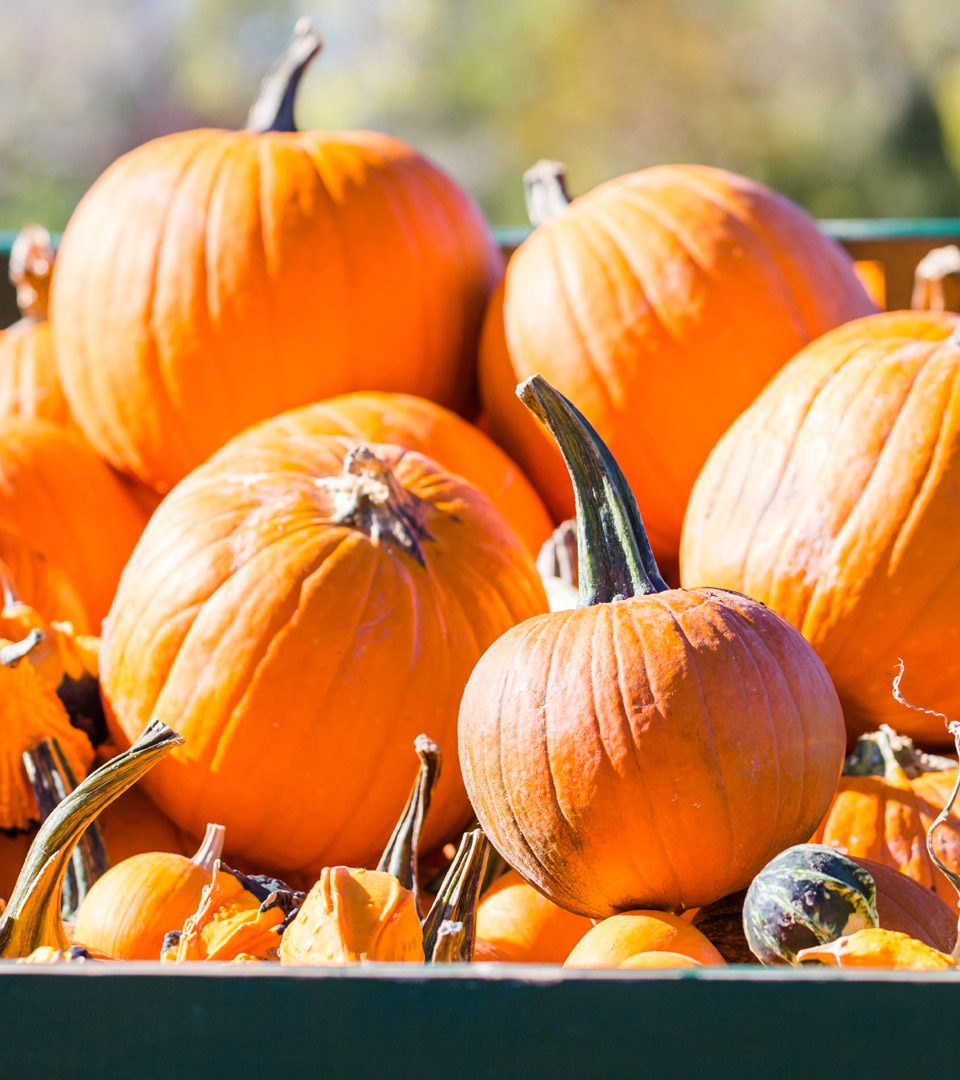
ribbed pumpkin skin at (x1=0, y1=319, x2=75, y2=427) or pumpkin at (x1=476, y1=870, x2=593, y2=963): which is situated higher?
ribbed pumpkin skin at (x1=0, y1=319, x2=75, y2=427)

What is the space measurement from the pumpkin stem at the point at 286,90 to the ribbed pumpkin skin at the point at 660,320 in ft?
2.20

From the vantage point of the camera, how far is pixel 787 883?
141cm

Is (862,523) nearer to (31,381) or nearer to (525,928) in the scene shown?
(525,928)

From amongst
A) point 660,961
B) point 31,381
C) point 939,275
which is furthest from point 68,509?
point 939,275

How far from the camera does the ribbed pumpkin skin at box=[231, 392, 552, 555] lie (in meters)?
2.51

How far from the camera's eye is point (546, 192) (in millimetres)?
3143

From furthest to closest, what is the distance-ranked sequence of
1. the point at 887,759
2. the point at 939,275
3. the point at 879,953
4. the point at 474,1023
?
the point at 939,275
the point at 887,759
the point at 879,953
the point at 474,1023

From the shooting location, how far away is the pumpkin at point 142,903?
1.68m

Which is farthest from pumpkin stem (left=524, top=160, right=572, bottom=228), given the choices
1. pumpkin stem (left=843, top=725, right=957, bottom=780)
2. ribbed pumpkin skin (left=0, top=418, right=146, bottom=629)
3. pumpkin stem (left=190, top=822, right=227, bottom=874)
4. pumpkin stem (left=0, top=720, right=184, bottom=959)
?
pumpkin stem (left=0, top=720, right=184, bottom=959)

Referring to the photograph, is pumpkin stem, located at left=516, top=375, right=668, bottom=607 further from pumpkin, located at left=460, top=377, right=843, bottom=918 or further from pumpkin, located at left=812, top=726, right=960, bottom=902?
pumpkin, located at left=812, top=726, right=960, bottom=902

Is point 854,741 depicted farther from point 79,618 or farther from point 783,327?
point 79,618

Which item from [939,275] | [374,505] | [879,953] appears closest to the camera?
[879,953]

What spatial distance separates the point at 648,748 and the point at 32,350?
7.43 ft

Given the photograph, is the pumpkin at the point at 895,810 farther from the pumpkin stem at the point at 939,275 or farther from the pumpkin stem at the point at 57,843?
the pumpkin stem at the point at 939,275
